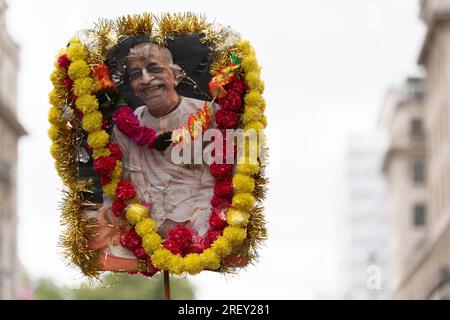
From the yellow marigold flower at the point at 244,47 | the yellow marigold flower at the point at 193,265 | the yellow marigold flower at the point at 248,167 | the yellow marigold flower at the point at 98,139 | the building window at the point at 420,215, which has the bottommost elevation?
the yellow marigold flower at the point at 193,265

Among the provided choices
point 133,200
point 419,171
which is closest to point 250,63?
point 133,200

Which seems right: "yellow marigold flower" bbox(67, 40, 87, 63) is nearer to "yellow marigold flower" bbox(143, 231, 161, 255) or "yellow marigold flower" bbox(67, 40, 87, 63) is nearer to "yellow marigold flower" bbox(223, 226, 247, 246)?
"yellow marigold flower" bbox(143, 231, 161, 255)

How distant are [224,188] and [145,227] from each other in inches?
33.0

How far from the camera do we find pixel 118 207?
14.5m

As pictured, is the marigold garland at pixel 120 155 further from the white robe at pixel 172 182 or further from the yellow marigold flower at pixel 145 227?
the white robe at pixel 172 182

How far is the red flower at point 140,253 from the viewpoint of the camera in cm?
1433

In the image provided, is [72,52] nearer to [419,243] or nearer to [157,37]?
[157,37]

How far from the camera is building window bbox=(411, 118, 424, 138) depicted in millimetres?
129500

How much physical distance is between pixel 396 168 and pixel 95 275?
11874cm

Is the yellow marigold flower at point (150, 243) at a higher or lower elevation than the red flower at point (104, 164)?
lower

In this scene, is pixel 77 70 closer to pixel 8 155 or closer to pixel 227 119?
pixel 227 119

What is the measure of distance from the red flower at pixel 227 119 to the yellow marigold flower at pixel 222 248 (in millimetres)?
1092

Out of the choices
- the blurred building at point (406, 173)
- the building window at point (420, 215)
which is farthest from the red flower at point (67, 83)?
the building window at point (420, 215)
